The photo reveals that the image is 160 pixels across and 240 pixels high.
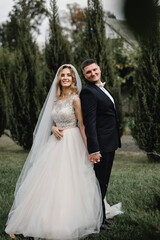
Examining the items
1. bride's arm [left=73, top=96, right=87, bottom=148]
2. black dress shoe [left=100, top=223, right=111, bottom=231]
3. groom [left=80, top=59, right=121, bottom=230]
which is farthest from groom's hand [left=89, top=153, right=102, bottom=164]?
black dress shoe [left=100, top=223, right=111, bottom=231]

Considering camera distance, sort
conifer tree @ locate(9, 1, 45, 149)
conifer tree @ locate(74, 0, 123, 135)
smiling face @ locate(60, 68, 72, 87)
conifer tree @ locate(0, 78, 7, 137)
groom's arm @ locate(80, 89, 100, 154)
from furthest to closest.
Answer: conifer tree @ locate(0, 78, 7, 137)
conifer tree @ locate(9, 1, 45, 149)
conifer tree @ locate(74, 0, 123, 135)
smiling face @ locate(60, 68, 72, 87)
groom's arm @ locate(80, 89, 100, 154)

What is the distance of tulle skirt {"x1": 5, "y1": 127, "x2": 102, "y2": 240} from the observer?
2885mm

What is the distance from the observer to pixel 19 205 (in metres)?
3.18

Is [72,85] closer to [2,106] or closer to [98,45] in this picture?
[98,45]

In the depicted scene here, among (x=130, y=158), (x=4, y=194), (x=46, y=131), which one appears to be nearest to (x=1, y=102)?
(x=130, y=158)

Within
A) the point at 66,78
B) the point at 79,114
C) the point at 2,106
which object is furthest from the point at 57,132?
the point at 2,106

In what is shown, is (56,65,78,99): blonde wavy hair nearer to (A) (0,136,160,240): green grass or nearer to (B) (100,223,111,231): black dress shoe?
(A) (0,136,160,240): green grass

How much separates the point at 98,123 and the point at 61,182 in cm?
79

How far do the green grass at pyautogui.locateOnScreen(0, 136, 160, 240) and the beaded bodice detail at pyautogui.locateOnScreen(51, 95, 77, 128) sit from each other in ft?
3.70

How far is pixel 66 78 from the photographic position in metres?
3.44

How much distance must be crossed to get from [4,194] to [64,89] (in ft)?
7.42

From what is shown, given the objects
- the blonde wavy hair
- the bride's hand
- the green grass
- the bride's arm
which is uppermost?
the blonde wavy hair

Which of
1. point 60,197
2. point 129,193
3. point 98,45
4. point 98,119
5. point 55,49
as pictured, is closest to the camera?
point 60,197

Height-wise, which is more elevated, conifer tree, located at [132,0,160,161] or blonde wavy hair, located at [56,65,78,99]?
blonde wavy hair, located at [56,65,78,99]
